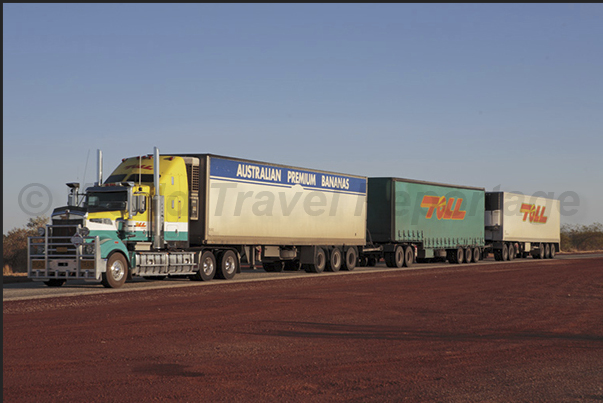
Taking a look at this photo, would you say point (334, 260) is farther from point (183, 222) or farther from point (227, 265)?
point (183, 222)

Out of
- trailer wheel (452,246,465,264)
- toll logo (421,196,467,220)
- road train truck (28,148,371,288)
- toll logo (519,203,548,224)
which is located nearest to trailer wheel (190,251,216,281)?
road train truck (28,148,371,288)

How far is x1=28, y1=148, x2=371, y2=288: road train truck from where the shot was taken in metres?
20.9

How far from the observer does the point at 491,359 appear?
390 inches

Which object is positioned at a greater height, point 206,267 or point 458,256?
point 206,267

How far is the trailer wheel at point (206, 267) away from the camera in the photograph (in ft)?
79.4

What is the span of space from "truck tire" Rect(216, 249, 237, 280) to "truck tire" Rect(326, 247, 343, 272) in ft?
20.1

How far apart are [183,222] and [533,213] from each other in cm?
3246

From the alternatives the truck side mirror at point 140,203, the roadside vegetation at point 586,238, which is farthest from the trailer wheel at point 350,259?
the roadside vegetation at point 586,238

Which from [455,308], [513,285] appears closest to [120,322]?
[455,308]

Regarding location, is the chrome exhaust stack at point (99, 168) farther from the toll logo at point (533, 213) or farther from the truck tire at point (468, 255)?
the toll logo at point (533, 213)

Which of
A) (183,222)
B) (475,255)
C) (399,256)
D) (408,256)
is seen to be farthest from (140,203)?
(475,255)

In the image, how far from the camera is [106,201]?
861 inches

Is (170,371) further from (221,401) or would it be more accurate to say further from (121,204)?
(121,204)

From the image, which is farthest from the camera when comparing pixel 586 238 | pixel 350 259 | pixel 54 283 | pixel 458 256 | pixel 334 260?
pixel 586 238
